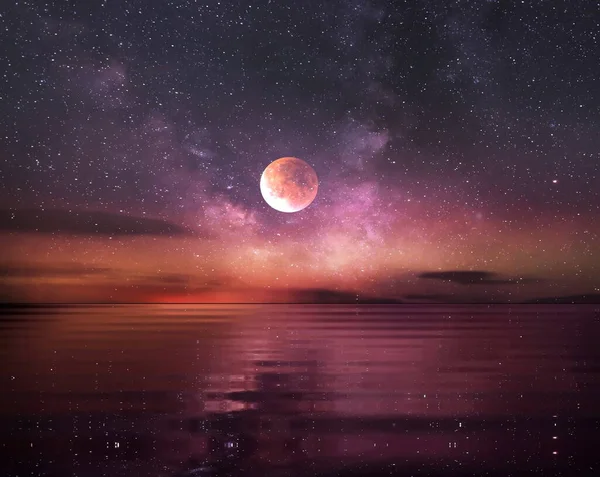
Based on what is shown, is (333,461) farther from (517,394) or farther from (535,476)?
(517,394)

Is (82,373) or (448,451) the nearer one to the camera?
(448,451)

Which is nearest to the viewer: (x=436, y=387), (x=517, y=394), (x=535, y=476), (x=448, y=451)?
(x=535, y=476)

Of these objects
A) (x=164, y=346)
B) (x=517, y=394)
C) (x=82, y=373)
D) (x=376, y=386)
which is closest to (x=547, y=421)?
(x=517, y=394)

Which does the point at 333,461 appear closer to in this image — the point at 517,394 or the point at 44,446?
the point at 44,446

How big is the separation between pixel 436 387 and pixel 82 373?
10349mm


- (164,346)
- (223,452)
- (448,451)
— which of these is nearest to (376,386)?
(448,451)

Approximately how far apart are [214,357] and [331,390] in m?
8.38

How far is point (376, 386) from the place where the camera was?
45.5ft

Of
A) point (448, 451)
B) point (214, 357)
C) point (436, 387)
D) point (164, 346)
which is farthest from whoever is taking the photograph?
point (164, 346)

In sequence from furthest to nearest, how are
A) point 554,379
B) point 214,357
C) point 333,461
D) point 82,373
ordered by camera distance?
point 214,357 → point 82,373 → point 554,379 → point 333,461

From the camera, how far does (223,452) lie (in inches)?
312

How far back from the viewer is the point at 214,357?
67.5ft

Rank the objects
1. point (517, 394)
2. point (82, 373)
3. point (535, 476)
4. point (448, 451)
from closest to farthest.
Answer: point (535, 476), point (448, 451), point (517, 394), point (82, 373)

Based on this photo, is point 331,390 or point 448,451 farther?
point 331,390
